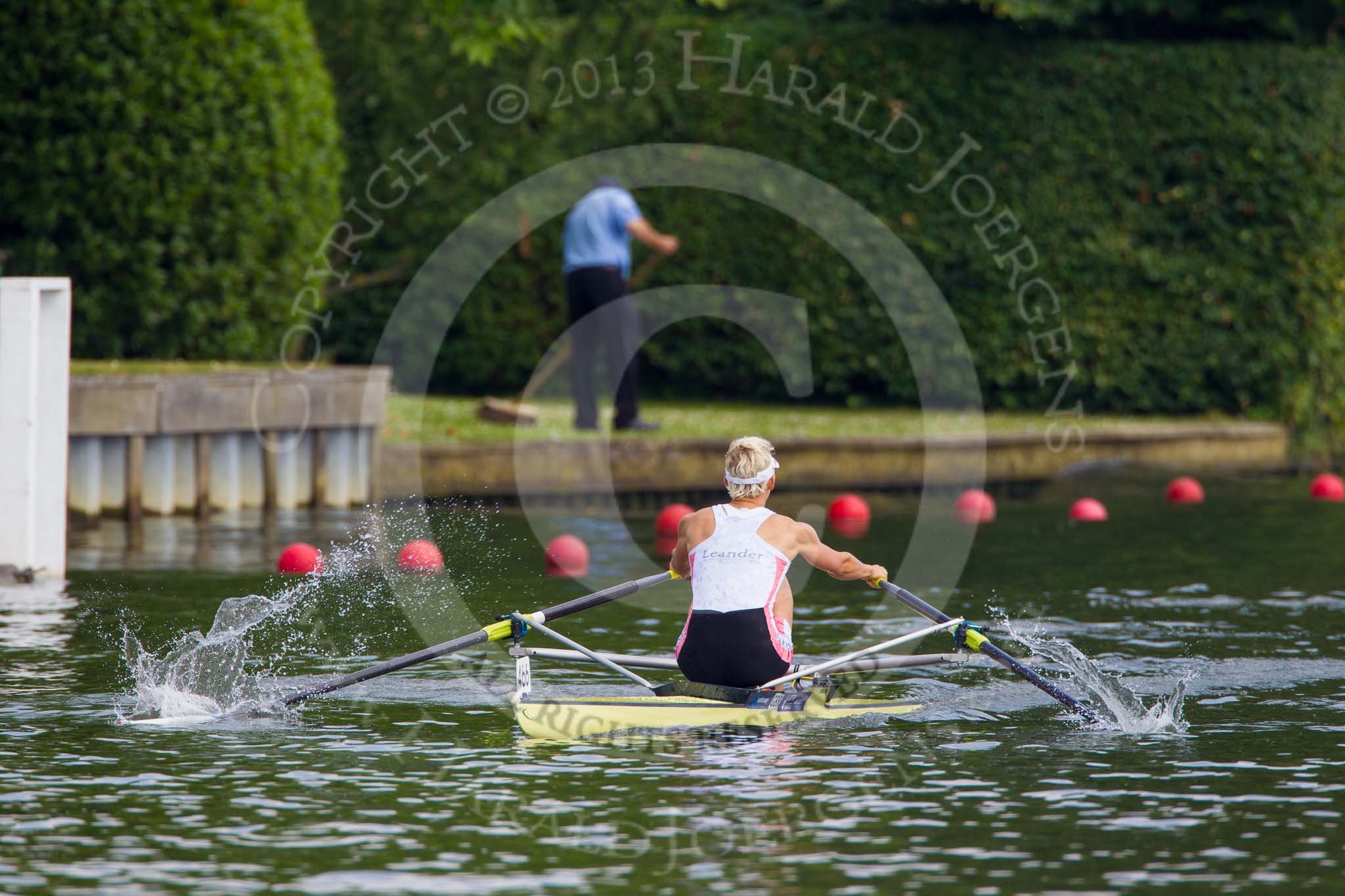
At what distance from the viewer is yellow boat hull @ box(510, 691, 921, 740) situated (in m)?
8.07

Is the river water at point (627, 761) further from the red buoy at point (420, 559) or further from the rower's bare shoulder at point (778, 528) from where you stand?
the rower's bare shoulder at point (778, 528)

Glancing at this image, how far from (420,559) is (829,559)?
14.8 feet

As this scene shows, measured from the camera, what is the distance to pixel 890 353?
2077cm

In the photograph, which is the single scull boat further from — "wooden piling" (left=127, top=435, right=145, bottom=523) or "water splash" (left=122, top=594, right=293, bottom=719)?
"wooden piling" (left=127, top=435, right=145, bottom=523)

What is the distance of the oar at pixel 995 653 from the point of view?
844 cm

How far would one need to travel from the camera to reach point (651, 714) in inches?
322

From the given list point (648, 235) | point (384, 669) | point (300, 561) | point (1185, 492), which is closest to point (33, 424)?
point (300, 561)

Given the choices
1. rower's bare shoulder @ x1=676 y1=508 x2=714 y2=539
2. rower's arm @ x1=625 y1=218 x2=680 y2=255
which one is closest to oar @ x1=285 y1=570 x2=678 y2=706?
rower's bare shoulder @ x1=676 y1=508 x2=714 y2=539

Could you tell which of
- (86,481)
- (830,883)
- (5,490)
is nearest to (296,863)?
(830,883)

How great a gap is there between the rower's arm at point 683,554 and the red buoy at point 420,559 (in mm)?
3749

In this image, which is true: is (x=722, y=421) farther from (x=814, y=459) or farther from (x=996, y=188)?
(x=996, y=188)

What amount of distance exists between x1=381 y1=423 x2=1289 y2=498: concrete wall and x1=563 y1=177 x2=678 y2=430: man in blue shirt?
0.77 meters

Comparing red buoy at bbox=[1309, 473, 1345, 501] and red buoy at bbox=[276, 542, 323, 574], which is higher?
red buoy at bbox=[1309, 473, 1345, 501]

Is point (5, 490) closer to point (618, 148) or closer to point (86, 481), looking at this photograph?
point (86, 481)
